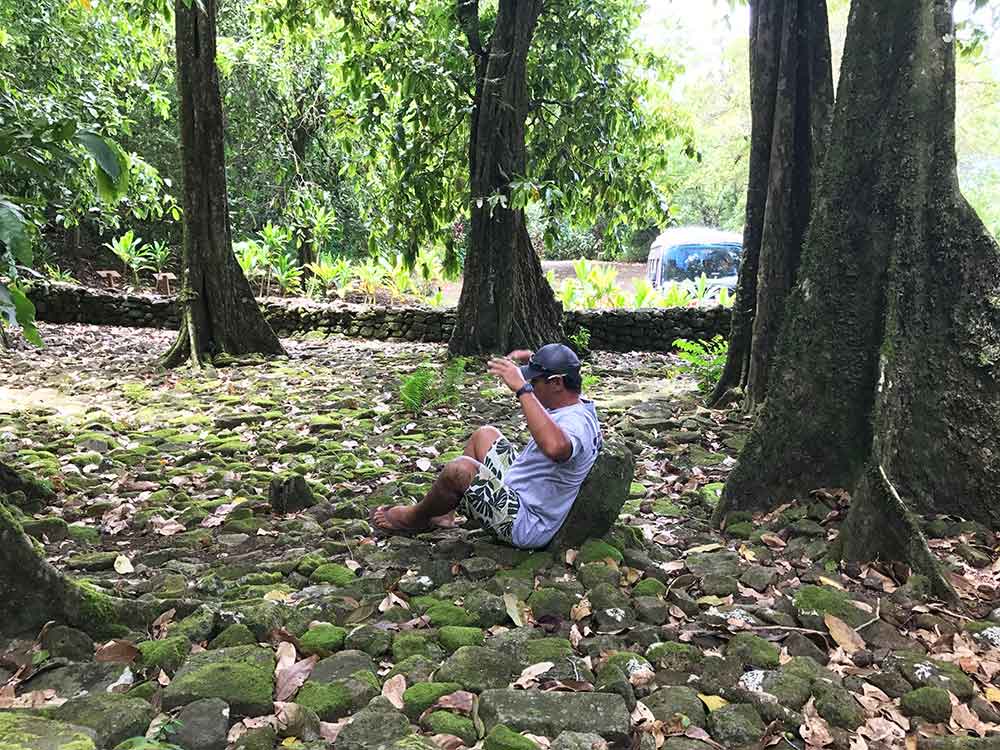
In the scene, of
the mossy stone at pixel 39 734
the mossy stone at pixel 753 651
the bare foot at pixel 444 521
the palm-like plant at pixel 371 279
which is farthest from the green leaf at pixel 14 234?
the palm-like plant at pixel 371 279

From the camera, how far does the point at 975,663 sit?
8.73 ft

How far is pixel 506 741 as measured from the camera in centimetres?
213

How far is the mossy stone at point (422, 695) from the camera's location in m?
2.37

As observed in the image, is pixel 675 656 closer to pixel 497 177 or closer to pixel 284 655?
pixel 284 655

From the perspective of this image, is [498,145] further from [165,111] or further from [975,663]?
[975,663]

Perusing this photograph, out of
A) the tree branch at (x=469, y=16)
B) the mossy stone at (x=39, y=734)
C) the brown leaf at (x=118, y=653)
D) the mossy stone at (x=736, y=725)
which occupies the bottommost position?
the mossy stone at (x=736, y=725)

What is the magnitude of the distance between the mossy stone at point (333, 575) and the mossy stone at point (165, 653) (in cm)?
75

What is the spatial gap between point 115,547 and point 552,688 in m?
2.35

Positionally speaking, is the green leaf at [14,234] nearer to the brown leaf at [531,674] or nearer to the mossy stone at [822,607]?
the brown leaf at [531,674]

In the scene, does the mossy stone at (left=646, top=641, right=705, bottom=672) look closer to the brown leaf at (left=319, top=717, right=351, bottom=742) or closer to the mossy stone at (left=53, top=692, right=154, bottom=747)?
the brown leaf at (left=319, top=717, right=351, bottom=742)

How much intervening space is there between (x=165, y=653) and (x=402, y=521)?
147cm

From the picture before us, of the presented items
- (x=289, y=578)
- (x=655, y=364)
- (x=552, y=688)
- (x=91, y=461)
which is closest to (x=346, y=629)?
(x=289, y=578)

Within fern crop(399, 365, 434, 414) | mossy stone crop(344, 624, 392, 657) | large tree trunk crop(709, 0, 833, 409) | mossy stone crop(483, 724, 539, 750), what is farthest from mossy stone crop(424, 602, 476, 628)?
fern crop(399, 365, 434, 414)

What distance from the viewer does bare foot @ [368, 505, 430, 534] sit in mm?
3855
